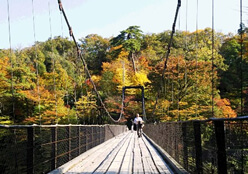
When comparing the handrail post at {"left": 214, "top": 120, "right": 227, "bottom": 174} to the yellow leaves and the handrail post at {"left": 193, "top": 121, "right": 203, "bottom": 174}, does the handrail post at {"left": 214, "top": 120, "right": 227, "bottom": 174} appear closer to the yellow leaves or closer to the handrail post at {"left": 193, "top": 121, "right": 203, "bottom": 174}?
the handrail post at {"left": 193, "top": 121, "right": 203, "bottom": 174}

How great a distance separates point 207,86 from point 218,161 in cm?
2000

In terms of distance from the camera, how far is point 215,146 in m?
2.24

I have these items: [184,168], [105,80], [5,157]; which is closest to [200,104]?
[105,80]

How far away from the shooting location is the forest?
17.6m

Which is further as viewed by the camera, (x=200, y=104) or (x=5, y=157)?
(x=200, y=104)

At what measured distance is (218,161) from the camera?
2.13 meters

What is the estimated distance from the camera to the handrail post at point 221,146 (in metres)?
2.04

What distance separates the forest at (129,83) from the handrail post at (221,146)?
5798 millimetres

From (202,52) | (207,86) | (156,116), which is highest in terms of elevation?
(202,52)

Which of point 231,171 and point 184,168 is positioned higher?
point 231,171

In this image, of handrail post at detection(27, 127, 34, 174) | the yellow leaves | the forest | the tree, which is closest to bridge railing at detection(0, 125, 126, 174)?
handrail post at detection(27, 127, 34, 174)

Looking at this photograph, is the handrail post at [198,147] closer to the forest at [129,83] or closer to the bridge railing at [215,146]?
the bridge railing at [215,146]

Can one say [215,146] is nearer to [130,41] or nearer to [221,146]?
[221,146]

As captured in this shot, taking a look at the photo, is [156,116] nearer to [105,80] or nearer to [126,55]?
[105,80]
